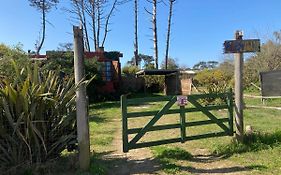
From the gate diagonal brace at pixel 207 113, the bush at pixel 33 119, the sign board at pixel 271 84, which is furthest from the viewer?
the sign board at pixel 271 84

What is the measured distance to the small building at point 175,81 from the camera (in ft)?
85.1

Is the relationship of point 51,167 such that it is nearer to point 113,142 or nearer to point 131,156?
point 131,156

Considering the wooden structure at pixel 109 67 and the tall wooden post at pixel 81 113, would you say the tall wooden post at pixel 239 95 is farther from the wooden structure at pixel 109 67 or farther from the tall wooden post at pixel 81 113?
the wooden structure at pixel 109 67

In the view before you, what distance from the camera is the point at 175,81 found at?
2764 cm

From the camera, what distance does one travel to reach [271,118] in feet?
38.5

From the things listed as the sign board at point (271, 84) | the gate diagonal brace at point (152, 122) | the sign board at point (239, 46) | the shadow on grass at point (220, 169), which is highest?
the sign board at point (239, 46)

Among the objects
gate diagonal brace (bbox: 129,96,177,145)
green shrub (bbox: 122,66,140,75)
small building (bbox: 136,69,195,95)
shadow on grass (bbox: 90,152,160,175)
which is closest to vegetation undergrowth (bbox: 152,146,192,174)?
shadow on grass (bbox: 90,152,160,175)

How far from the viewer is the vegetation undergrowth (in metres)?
5.96

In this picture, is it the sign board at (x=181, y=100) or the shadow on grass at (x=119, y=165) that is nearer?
the shadow on grass at (x=119, y=165)

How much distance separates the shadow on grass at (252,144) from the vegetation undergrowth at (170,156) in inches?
31.9

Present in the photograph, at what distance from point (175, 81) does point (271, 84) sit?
35.6ft

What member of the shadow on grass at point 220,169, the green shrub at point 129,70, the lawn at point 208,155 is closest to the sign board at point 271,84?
the lawn at point 208,155

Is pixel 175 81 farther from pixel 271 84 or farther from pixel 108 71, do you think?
pixel 271 84

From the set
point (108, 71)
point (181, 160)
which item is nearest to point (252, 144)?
point (181, 160)
